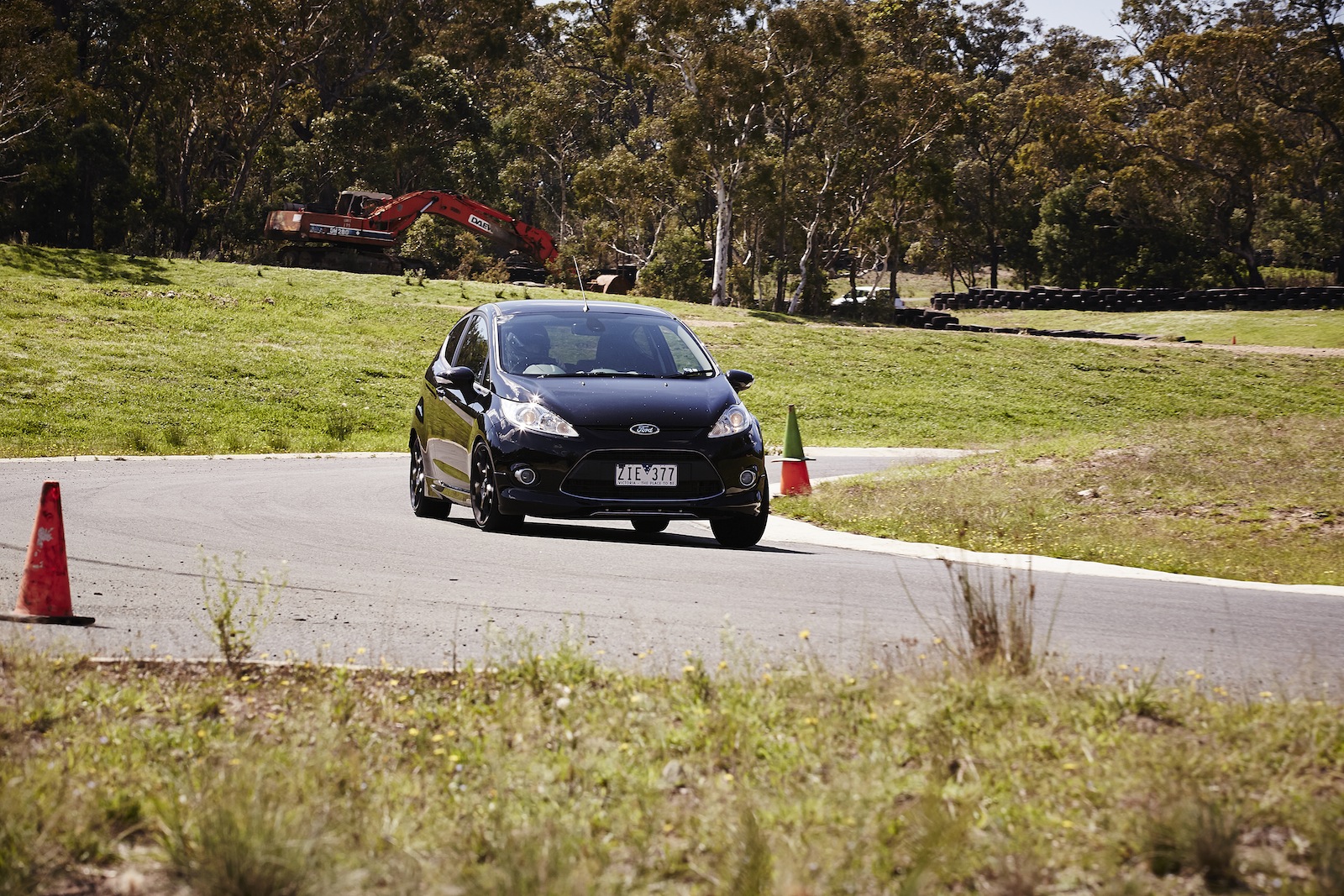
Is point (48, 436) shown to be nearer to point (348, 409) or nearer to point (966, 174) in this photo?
point (348, 409)

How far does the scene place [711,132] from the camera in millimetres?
51188

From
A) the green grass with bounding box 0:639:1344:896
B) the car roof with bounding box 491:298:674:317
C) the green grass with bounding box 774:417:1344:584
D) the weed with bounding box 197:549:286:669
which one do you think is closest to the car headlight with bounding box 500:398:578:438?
the car roof with bounding box 491:298:674:317

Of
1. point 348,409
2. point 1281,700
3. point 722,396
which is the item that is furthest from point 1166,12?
point 1281,700

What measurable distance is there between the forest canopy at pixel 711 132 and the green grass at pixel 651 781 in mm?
42017

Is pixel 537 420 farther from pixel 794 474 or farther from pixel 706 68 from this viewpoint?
pixel 706 68

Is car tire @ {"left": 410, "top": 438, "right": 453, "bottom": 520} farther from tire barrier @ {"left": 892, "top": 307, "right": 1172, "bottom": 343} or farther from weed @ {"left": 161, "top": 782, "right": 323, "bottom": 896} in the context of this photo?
tire barrier @ {"left": 892, "top": 307, "right": 1172, "bottom": 343}

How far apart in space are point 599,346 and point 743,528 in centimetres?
186

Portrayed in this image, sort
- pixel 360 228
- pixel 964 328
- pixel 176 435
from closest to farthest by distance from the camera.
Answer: pixel 176 435, pixel 964 328, pixel 360 228

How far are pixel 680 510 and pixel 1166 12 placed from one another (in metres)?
63.6

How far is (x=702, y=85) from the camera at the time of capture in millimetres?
50875

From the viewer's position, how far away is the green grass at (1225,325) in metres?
47.9

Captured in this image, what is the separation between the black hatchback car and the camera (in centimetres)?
1009

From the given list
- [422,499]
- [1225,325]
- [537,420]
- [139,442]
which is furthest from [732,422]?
[1225,325]

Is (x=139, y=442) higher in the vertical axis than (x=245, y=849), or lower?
lower
